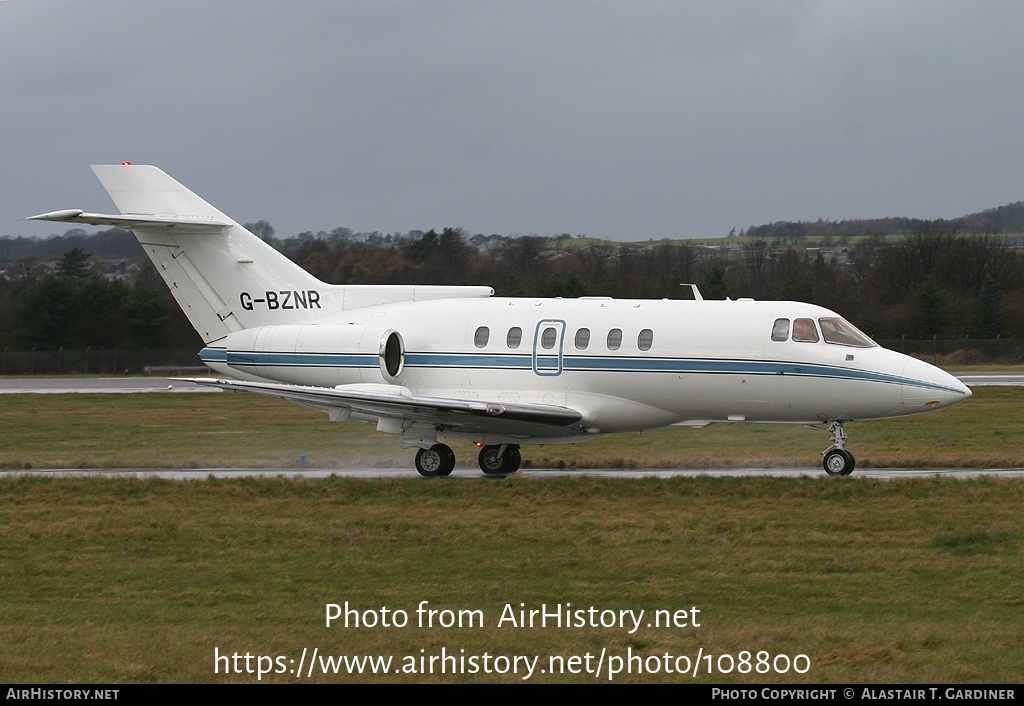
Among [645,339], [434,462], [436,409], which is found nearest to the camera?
[436,409]

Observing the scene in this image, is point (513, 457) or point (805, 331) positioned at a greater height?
point (805, 331)

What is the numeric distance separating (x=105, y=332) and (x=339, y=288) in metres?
43.8

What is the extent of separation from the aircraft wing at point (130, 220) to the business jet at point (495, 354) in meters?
0.03

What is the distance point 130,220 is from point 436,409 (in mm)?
6799

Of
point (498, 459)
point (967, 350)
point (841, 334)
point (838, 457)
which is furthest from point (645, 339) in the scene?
point (967, 350)

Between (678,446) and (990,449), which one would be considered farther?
(678,446)

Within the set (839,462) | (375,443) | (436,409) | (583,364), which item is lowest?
(375,443)

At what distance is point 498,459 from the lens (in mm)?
21172

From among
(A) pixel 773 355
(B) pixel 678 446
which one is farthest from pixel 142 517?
(B) pixel 678 446

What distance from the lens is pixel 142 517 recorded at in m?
Result: 15.8

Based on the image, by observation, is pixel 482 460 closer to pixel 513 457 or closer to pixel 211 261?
pixel 513 457

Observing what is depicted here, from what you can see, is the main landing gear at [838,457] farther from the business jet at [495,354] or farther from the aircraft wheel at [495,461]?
the aircraft wheel at [495,461]

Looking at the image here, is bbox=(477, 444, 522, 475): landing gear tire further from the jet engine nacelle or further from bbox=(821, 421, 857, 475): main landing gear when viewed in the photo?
bbox=(821, 421, 857, 475): main landing gear
